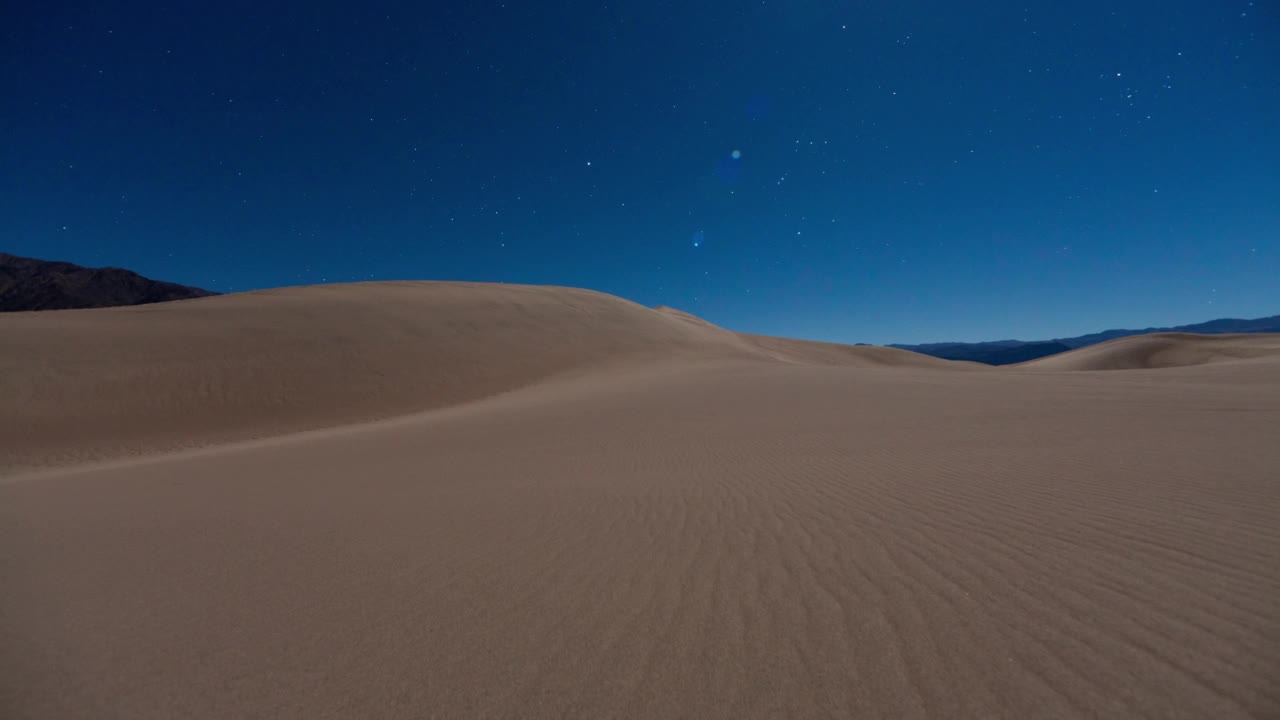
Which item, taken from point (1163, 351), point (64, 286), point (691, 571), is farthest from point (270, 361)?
point (64, 286)

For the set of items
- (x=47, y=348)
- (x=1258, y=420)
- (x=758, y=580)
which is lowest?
(x=758, y=580)

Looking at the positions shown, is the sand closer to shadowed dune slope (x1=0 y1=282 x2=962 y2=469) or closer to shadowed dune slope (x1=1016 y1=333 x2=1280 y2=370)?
shadowed dune slope (x1=0 y1=282 x2=962 y2=469)

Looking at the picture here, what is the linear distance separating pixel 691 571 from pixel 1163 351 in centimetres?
6623

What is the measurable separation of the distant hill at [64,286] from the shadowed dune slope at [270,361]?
364 ft

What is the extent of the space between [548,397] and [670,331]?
17.9 m

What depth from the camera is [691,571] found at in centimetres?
315

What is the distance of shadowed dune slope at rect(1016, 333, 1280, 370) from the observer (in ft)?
138

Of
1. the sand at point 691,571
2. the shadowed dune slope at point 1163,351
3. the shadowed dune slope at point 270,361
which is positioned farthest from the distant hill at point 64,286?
the shadowed dune slope at point 1163,351

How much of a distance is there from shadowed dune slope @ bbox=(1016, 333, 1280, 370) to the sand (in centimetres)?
4884

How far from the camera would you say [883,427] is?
769 centimetres

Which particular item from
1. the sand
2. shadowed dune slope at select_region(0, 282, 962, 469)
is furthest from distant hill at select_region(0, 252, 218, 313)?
the sand

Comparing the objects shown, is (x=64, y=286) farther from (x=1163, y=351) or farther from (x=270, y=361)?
(x=1163, y=351)

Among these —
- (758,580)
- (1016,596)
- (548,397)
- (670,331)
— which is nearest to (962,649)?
(1016,596)

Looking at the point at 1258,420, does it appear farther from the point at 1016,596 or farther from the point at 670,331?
the point at 670,331
